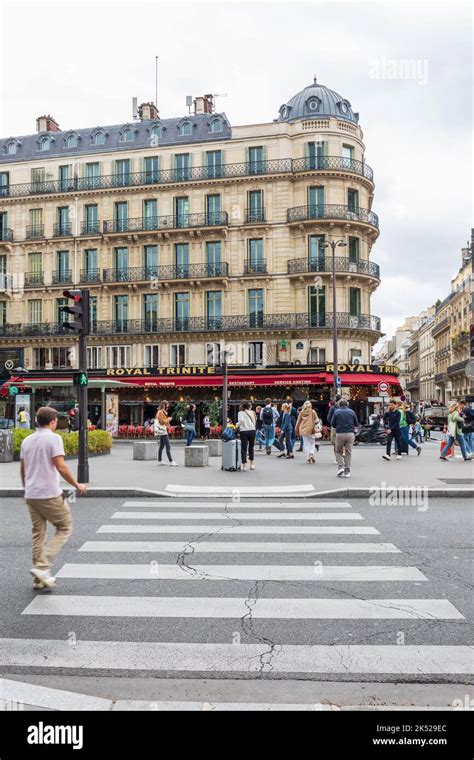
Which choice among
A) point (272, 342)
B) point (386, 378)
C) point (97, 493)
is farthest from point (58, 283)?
point (97, 493)

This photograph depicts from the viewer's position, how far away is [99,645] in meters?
4.21

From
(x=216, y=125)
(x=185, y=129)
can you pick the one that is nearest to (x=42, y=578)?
(x=216, y=125)

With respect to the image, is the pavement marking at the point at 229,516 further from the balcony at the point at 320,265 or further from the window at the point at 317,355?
the balcony at the point at 320,265

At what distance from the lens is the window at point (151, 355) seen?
117ft

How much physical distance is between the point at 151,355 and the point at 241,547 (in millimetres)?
29743

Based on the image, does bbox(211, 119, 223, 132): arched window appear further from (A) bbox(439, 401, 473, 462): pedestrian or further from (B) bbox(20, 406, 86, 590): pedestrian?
(B) bbox(20, 406, 86, 590): pedestrian

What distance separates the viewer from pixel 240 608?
4910mm

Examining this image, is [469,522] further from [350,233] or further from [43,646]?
[350,233]

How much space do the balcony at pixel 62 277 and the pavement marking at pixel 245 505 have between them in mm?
30162

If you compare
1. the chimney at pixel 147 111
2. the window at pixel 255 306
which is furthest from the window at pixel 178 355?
the chimney at pixel 147 111

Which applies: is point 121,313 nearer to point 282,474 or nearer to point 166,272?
point 166,272

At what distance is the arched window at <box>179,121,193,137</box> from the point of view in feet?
124

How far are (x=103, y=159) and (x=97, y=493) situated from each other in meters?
32.0

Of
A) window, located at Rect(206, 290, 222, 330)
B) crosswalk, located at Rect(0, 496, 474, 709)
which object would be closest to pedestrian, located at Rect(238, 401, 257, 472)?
crosswalk, located at Rect(0, 496, 474, 709)
